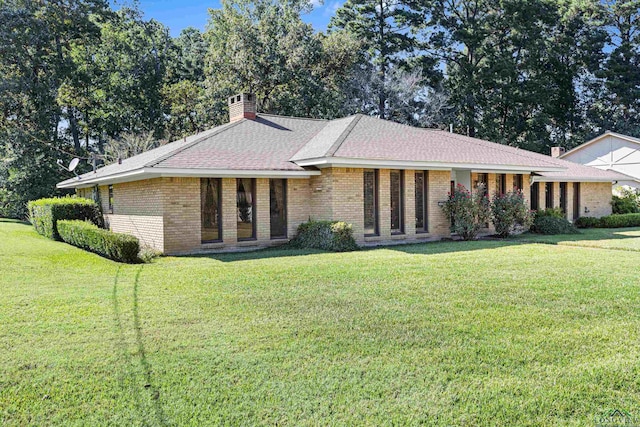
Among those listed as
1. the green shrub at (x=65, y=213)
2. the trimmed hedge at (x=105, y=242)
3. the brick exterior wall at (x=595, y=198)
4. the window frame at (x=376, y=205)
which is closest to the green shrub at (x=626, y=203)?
the brick exterior wall at (x=595, y=198)

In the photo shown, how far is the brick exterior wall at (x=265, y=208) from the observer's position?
13.4 m

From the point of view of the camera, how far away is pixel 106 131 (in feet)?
120

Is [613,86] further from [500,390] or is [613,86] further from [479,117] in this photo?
[500,390]

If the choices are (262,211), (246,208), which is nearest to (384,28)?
(262,211)

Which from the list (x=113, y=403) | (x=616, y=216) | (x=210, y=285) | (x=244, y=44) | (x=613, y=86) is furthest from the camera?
(x=613, y=86)

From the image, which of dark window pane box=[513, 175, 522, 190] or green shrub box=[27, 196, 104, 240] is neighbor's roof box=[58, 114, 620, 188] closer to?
dark window pane box=[513, 175, 522, 190]

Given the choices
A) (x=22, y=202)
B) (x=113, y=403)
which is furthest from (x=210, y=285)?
(x=22, y=202)

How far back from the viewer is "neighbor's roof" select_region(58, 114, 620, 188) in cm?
1377

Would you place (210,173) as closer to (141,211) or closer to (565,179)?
(141,211)

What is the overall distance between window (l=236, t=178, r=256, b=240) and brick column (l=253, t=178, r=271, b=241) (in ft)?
0.40

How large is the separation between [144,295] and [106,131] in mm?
32625

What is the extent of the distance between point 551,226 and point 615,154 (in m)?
16.6

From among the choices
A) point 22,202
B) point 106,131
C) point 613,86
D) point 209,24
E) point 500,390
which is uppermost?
point 209,24

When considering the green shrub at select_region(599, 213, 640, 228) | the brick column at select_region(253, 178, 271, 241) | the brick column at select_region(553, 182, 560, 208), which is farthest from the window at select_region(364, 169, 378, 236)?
the green shrub at select_region(599, 213, 640, 228)
